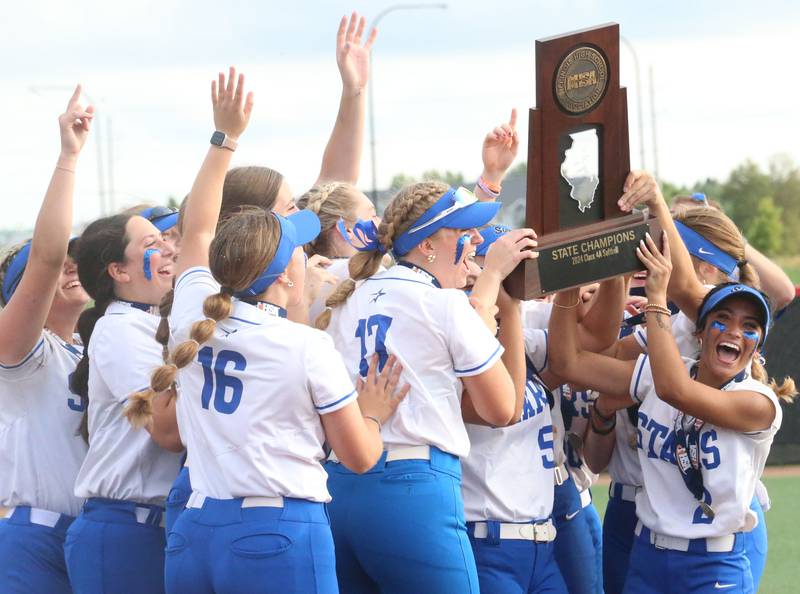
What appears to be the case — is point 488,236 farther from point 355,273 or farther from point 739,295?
point 739,295

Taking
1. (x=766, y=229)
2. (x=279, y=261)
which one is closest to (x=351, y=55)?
(x=279, y=261)

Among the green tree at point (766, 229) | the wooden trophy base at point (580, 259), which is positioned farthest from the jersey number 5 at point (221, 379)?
the green tree at point (766, 229)

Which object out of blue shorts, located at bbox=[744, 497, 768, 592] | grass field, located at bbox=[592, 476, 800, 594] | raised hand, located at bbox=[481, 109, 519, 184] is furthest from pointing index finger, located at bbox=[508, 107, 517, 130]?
grass field, located at bbox=[592, 476, 800, 594]

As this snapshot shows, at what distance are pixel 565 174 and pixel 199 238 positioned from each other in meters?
1.30

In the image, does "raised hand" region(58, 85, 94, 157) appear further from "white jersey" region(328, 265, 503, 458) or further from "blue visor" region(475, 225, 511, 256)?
"blue visor" region(475, 225, 511, 256)

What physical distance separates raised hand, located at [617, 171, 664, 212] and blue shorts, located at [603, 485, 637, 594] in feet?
4.31

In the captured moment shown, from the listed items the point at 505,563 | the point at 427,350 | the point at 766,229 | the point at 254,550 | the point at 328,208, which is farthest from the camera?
the point at 766,229

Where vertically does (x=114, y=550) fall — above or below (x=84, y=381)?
below

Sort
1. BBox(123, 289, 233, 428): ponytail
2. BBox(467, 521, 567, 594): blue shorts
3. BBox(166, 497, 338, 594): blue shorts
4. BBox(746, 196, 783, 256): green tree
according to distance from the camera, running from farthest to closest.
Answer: BBox(746, 196, 783, 256): green tree, BBox(467, 521, 567, 594): blue shorts, BBox(123, 289, 233, 428): ponytail, BBox(166, 497, 338, 594): blue shorts

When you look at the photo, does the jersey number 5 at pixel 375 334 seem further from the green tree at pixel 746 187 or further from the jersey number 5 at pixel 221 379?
the green tree at pixel 746 187

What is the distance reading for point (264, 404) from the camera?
3.26 metres

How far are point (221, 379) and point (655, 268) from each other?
63.6 inches

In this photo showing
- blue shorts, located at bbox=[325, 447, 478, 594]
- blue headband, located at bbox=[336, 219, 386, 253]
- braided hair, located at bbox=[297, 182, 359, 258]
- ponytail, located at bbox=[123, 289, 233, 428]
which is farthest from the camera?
braided hair, located at bbox=[297, 182, 359, 258]

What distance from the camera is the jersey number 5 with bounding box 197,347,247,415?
329 centimetres
